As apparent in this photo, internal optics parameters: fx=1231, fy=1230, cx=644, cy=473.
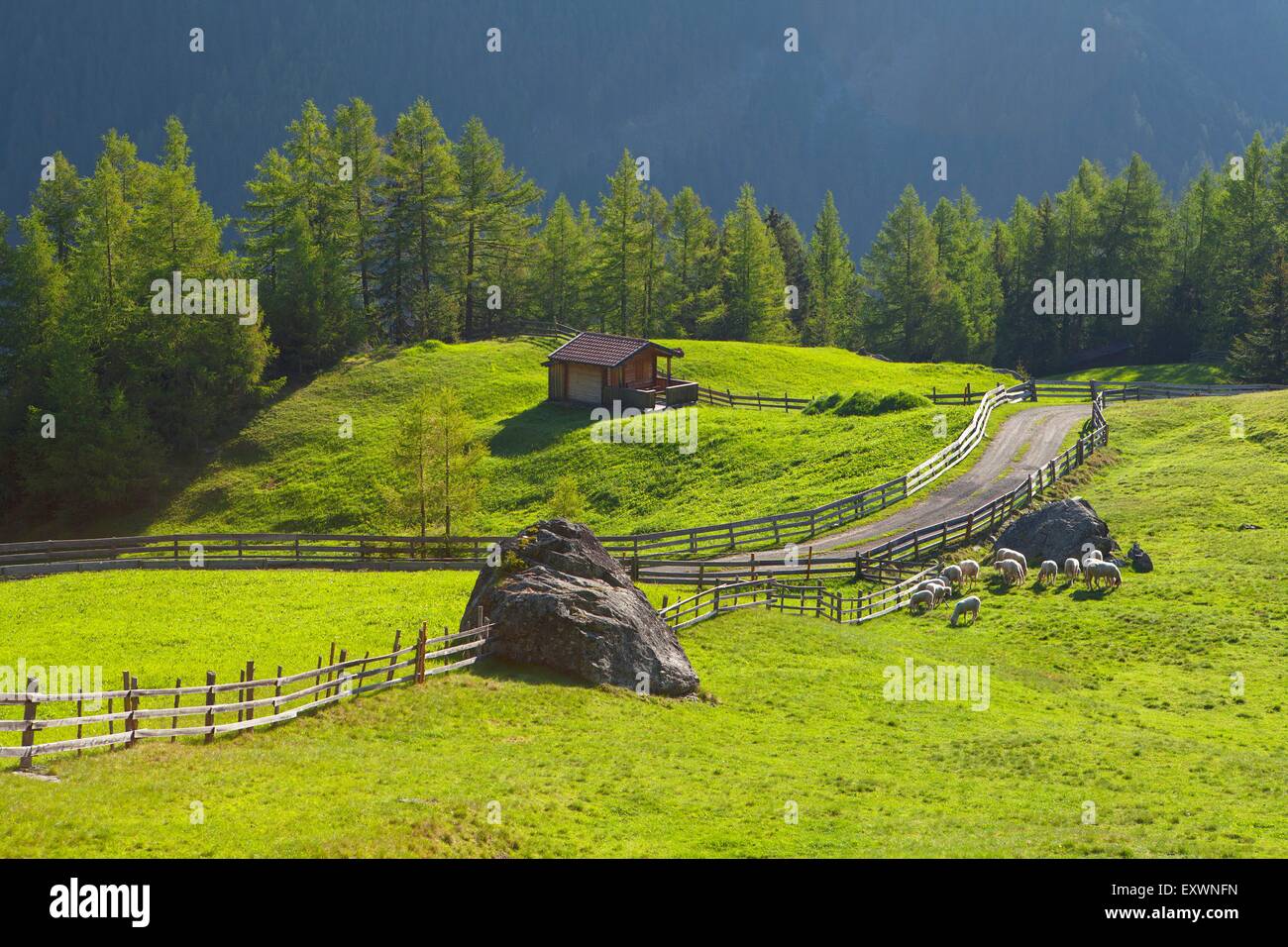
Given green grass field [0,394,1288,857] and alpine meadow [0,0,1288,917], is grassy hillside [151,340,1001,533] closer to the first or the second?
alpine meadow [0,0,1288,917]

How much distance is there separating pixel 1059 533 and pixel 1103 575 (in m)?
3.97

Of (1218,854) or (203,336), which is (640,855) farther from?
(203,336)

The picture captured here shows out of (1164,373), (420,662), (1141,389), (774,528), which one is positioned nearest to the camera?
(420,662)

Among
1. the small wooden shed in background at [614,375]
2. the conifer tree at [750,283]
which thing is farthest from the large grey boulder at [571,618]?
the conifer tree at [750,283]

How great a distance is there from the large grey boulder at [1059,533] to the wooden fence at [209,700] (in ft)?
79.3

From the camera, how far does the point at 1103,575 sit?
4062cm

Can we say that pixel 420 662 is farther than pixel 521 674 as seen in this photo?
No

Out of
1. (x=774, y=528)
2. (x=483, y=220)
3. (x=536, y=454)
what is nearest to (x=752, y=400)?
(x=536, y=454)

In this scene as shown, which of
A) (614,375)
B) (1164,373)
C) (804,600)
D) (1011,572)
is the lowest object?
(804,600)

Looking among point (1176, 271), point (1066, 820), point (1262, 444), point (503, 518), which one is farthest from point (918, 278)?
point (1066, 820)

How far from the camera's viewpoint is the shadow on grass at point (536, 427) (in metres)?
69.1

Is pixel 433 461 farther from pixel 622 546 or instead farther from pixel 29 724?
pixel 29 724

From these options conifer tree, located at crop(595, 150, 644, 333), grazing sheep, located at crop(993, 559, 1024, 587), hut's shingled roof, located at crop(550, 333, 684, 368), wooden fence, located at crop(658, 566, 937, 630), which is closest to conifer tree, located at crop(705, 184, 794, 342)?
conifer tree, located at crop(595, 150, 644, 333)
